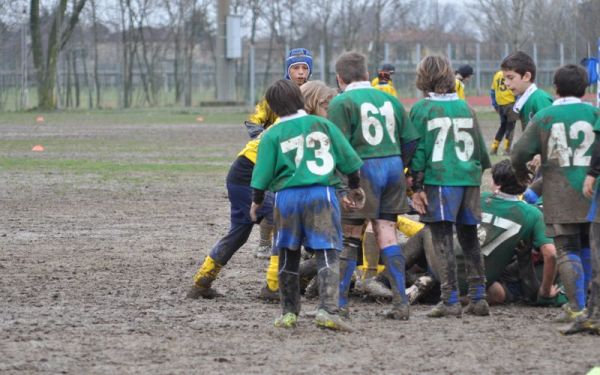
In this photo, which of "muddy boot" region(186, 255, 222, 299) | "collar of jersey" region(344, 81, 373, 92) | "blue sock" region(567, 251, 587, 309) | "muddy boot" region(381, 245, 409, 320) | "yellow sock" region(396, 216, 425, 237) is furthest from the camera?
"yellow sock" region(396, 216, 425, 237)

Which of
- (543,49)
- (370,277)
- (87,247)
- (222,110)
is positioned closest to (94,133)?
(222,110)

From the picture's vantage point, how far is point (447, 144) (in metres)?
7.63

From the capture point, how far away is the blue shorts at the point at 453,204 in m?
7.61

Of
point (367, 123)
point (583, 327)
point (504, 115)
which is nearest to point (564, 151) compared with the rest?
point (583, 327)

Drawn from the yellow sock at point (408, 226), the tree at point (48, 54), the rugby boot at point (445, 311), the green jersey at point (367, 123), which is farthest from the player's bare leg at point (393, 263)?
the tree at point (48, 54)

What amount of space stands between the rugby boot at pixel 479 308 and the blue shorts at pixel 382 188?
31.9 inches

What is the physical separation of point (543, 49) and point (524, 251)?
143ft

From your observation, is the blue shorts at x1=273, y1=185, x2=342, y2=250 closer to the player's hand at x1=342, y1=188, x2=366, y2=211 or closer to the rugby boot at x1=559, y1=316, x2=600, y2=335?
the player's hand at x1=342, y1=188, x2=366, y2=211

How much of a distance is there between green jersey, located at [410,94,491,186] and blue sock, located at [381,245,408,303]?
1.71 feet

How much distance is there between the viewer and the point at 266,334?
23.1 feet

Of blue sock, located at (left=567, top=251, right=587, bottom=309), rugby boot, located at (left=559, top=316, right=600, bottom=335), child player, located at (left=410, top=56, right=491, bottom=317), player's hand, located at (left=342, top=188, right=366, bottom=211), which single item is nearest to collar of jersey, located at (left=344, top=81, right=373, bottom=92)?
child player, located at (left=410, top=56, right=491, bottom=317)

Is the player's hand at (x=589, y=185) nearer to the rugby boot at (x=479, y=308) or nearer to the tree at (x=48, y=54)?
the rugby boot at (x=479, y=308)

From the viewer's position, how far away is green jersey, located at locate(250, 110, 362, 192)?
23.2ft

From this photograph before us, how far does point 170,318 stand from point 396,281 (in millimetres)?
1531
